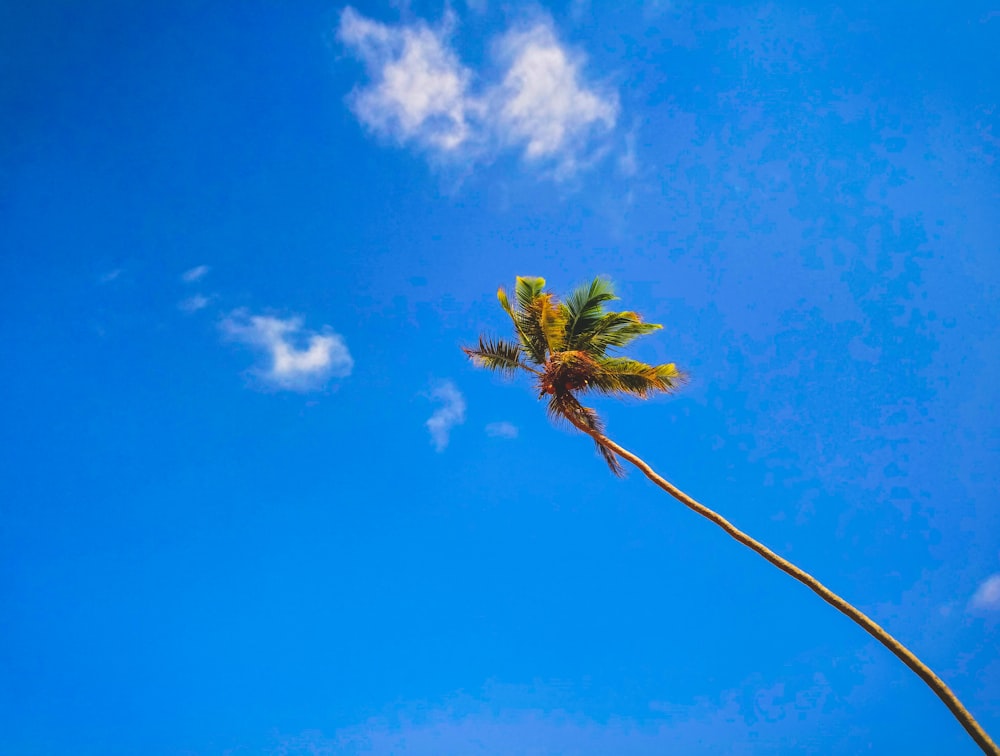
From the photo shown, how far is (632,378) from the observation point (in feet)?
62.1

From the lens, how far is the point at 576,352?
18.4 meters

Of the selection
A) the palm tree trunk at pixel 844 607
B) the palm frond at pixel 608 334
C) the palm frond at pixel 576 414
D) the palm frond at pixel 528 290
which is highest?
the palm frond at pixel 528 290

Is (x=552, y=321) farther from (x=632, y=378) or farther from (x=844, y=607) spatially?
(x=844, y=607)

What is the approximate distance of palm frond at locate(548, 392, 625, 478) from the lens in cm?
1872

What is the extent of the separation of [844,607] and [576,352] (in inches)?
385

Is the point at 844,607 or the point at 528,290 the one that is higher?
the point at 528,290

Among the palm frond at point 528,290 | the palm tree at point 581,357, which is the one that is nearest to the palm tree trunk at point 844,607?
the palm tree at point 581,357

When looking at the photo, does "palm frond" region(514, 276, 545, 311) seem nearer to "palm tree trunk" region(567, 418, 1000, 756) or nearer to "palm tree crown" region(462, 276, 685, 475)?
"palm tree crown" region(462, 276, 685, 475)

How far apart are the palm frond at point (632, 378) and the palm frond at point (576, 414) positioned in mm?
822

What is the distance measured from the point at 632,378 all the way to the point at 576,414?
7.29ft

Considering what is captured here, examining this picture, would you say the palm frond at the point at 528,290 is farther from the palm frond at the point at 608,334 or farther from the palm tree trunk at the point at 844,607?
the palm tree trunk at the point at 844,607

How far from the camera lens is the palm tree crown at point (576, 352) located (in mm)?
18562

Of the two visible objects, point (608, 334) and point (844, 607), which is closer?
point (844, 607)

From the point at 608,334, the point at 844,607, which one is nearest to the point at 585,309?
the point at 608,334
